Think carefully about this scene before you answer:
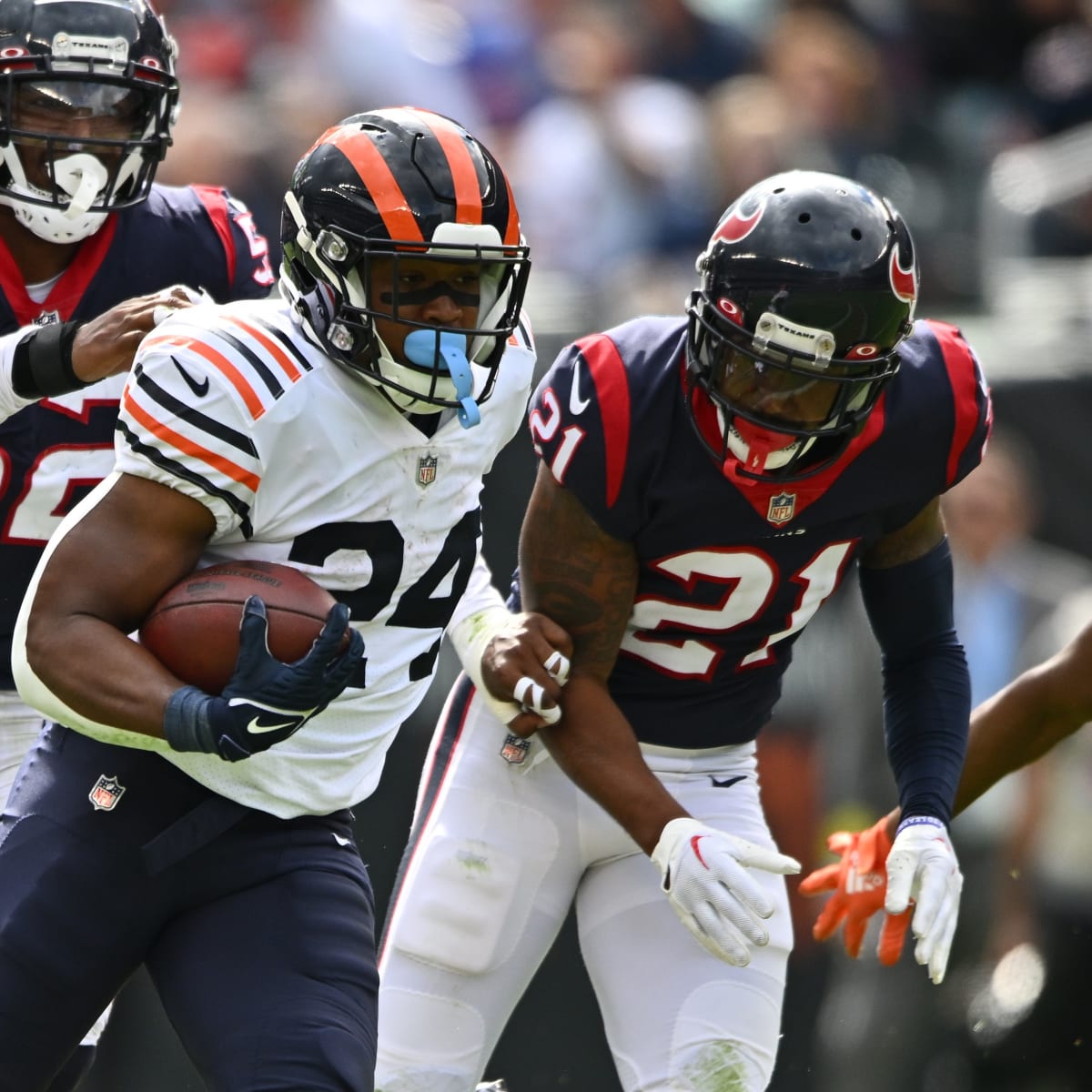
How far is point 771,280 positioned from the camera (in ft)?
9.93

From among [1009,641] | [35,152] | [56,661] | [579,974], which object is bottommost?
[579,974]

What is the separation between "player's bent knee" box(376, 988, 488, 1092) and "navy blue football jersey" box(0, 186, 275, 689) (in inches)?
36.8

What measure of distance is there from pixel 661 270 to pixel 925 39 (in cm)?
291

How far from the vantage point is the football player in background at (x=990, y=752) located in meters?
3.44

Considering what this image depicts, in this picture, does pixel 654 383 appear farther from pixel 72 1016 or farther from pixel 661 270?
pixel 661 270

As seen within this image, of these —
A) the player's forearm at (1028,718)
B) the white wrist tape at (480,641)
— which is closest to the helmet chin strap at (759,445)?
the white wrist tape at (480,641)

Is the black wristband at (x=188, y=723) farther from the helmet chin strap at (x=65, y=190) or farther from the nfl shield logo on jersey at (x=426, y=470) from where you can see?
the helmet chin strap at (x=65, y=190)

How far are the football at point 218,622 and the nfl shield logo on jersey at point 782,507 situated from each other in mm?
820

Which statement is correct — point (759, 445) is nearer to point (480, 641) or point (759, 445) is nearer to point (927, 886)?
point (480, 641)

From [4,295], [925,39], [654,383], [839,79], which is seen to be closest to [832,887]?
[654,383]

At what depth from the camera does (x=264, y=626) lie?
2.61 m

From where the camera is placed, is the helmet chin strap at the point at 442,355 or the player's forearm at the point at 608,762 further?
the player's forearm at the point at 608,762

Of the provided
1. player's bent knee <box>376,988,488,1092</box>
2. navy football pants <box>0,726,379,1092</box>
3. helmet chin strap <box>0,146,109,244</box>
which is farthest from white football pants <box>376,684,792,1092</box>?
helmet chin strap <box>0,146,109,244</box>

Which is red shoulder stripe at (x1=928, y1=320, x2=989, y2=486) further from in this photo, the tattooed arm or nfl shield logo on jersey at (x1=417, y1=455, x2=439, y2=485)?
nfl shield logo on jersey at (x1=417, y1=455, x2=439, y2=485)
